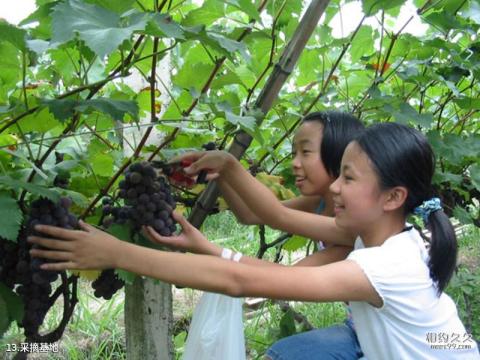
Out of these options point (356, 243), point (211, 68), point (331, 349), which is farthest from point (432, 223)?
point (211, 68)

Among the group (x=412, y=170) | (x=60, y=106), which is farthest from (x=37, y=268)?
(x=412, y=170)

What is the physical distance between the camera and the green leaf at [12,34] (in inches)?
34.4

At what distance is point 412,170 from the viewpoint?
1373 millimetres

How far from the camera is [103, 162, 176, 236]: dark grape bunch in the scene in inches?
45.1

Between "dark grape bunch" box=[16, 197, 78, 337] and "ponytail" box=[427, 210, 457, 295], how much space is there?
87cm

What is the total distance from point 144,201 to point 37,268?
25 cm

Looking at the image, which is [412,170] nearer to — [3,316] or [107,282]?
[107,282]

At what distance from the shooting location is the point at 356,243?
1.60 meters

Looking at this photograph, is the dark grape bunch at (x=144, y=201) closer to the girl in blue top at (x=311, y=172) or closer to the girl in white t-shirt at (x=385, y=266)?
the girl in white t-shirt at (x=385, y=266)

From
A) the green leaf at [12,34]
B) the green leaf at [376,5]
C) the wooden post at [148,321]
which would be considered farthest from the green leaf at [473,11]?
the green leaf at [12,34]

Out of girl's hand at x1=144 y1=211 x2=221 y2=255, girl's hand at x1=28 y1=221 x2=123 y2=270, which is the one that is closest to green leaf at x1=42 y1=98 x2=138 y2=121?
girl's hand at x1=28 y1=221 x2=123 y2=270

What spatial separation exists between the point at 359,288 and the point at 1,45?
91 centimetres

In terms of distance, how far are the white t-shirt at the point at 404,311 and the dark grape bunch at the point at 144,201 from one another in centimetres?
45

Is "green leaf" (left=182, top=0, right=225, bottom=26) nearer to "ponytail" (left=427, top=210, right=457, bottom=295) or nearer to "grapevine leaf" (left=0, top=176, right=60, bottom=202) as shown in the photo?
"grapevine leaf" (left=0, top=176, right=60, bottom=202)
